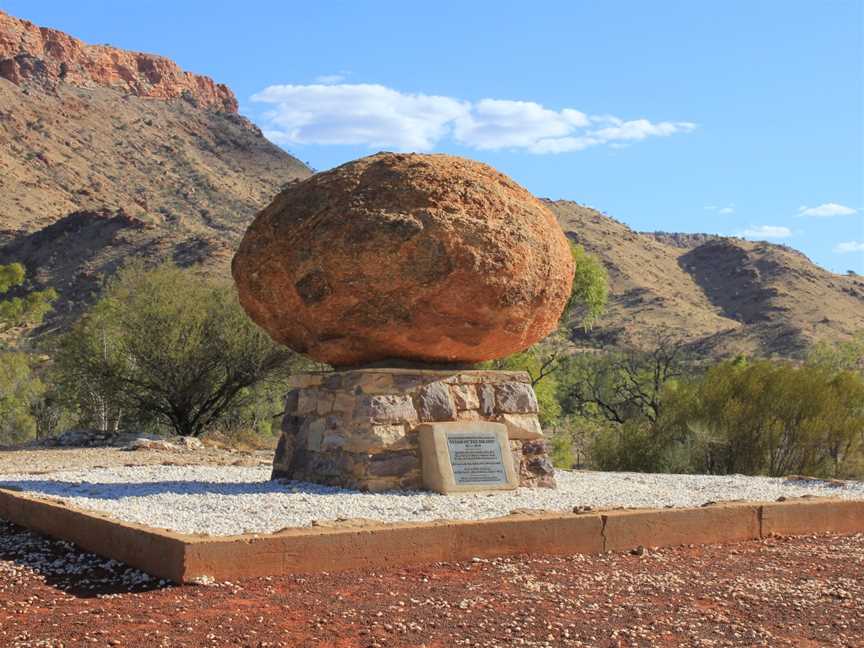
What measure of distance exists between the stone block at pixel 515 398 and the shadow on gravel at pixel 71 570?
393cm

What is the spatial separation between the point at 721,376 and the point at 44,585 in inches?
458

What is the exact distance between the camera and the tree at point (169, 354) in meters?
16.7

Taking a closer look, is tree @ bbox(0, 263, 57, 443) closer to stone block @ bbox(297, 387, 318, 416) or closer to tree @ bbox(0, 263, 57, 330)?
tree @ bbox(0, 263, 57, 330)

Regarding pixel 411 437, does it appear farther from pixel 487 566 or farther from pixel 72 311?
pixel 72 311

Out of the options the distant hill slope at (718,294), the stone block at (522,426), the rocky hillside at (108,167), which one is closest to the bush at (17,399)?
the rocky hillside at (108,167)

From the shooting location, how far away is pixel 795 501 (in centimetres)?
784

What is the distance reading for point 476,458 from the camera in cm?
806

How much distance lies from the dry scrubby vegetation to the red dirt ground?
7.63 meters

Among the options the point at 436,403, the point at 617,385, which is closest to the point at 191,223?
the point at 617,385

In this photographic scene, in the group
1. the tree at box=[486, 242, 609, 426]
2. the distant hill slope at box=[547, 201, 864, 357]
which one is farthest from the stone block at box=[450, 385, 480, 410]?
the distant hill slope at box=[547, 201, 864, 357]

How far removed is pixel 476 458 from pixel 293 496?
168cm

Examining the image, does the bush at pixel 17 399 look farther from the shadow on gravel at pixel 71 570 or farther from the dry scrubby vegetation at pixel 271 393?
the shadow on gravel at pixel 71 570

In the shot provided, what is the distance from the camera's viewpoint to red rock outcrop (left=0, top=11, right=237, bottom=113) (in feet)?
260

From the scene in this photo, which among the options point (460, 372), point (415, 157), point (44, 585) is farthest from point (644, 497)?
point (44, 585)
